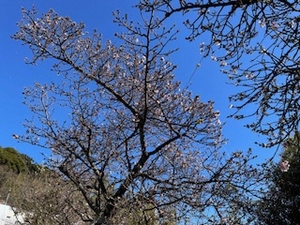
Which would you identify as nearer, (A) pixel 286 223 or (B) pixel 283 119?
A: (B) pixel 283 119

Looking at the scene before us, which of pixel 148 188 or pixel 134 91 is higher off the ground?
pixel 134 91

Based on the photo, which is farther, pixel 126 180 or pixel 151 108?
pixel 151 108

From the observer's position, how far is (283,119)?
8.46 ft

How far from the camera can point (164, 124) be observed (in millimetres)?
4844

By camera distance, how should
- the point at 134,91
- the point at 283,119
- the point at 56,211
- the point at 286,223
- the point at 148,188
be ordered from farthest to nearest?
the point at 286,223 → the point at 56,211 → the point at 134,91 → the point at 148,188 → the point at 283,119

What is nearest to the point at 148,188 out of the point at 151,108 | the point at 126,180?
the point at 126,180

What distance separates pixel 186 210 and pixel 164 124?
1251 millimetres

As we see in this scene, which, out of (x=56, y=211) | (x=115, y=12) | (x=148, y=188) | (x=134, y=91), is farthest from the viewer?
(x=56, y=211)

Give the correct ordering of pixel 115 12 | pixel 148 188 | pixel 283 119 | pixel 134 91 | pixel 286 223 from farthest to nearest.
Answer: pixel 286 223, pixel 134 91, pixel 148 188, pixel 115 12, pixel 283 119

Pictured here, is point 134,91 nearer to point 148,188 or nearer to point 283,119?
point 148,188

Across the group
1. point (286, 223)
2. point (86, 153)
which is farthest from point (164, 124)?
point (286, 223)

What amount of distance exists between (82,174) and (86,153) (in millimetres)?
546

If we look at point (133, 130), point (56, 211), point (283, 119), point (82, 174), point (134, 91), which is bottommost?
point (56, 211)

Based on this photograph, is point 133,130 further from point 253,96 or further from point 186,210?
point 253,96
